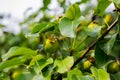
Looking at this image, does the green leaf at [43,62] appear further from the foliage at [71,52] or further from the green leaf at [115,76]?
the green leaf at [115,76]

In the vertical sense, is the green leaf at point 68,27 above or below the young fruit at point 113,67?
above

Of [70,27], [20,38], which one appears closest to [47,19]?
[20,38]

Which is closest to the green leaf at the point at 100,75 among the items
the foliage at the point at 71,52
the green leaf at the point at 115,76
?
the foliage at the point at 71,52

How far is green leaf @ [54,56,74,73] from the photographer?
119cm

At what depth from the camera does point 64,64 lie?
3.96ft

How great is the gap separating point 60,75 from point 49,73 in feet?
0.30

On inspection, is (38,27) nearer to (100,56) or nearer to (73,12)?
(73,12)

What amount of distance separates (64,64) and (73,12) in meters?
0.20

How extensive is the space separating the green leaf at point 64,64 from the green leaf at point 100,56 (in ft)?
0.34

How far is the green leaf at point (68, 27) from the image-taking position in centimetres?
118

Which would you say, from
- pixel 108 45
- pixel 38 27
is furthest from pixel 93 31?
pixel 38 27

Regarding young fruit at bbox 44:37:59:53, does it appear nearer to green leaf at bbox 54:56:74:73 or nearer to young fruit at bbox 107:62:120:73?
green leaf at bbox 54:56:74:73

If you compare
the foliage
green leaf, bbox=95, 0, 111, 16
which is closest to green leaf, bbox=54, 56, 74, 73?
the foliage

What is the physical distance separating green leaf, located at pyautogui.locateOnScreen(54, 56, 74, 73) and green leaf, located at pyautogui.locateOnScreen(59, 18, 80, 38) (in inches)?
4.0
